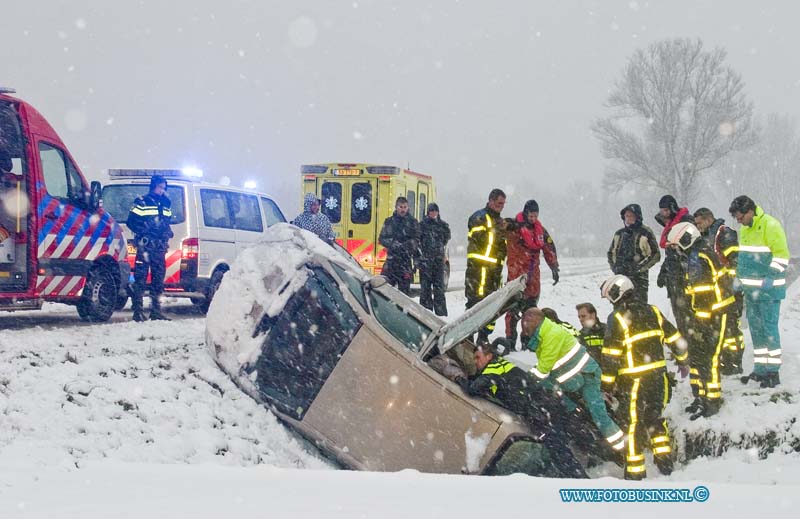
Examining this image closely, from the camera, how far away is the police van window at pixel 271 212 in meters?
12.0

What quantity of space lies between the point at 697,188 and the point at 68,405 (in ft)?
157

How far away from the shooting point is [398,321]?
632cm

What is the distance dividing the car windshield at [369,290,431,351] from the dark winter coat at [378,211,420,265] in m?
4.41

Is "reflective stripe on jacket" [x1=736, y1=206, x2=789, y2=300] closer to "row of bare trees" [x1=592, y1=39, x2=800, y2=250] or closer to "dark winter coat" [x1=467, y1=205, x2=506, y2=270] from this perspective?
"dark winter coat" [x1=467, y1=205, x2=506, y2=270]

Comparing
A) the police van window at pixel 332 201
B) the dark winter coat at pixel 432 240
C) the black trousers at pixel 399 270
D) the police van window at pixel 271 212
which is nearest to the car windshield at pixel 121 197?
the police van window at pixel 271 212

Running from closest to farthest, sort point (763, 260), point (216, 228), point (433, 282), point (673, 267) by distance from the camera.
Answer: point (763, 260)
point (673, 267)
point (216, 228)
point (433, 282)

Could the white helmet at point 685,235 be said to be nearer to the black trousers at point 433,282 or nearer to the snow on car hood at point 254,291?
the snow on car hood at point 254,291

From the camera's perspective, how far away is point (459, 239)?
74375mm

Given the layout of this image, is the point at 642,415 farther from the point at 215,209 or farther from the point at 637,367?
the point at 215,209

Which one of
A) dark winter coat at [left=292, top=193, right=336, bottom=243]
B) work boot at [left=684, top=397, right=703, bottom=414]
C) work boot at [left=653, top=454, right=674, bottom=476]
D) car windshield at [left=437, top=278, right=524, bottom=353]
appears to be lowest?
work boot at [left=653, top=454, right=674, bottom=476]

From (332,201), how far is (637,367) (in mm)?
11292

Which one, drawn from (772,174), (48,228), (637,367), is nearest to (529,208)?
(637,367)

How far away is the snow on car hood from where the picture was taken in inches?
230

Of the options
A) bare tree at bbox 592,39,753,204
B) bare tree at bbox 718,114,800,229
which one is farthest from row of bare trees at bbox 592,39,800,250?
bare tree at bbox 718,114,800,229
